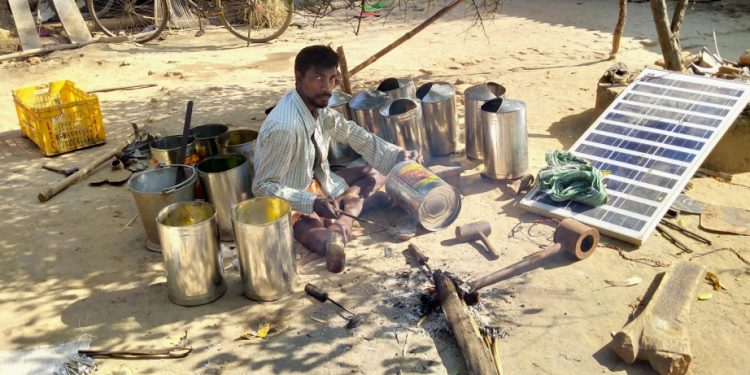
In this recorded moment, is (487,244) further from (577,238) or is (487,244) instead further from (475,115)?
(475,115)

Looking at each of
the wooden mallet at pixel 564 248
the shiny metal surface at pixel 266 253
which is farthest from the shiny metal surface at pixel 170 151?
the wooden mallet at pixel 564 248

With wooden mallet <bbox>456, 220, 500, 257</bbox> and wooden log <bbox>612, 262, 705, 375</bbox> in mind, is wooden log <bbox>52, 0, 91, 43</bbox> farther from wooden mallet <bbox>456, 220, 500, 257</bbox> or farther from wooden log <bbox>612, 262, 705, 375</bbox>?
wooden log <bbox>612, 262, 705, 375</bbox>

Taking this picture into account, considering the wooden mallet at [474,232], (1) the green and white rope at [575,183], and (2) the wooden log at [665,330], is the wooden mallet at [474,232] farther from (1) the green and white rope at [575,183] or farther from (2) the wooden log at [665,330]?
(2) the wooden log at [665,330]

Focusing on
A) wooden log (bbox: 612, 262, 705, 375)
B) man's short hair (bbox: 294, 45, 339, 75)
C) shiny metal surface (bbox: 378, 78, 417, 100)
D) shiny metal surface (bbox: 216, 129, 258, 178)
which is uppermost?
man's short hair (bbox: 294, 45, 339, 75)

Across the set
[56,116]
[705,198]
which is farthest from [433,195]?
[56,116]

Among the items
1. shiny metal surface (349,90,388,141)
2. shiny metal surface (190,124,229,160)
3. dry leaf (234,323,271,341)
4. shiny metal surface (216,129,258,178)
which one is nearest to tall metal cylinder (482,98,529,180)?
shiny metal surface (349,90,388,141)

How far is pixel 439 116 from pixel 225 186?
2.16 m

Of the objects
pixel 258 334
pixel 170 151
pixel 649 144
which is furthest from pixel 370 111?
pixel 258 334

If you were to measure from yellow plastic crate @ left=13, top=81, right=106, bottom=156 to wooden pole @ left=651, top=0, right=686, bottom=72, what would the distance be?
19.0ft

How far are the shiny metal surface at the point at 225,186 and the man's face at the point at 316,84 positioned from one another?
29.6 inches

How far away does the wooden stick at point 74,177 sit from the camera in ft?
17.3

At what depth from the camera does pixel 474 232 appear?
169 inches

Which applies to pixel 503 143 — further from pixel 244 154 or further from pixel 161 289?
pixel 161 289

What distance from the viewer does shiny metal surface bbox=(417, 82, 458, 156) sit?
18.3 ft
